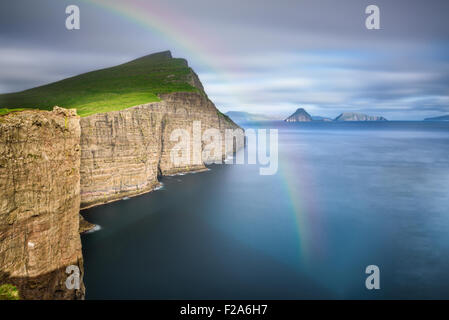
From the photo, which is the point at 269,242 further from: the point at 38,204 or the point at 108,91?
the point at 108,91

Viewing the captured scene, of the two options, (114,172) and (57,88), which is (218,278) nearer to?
(114,172)

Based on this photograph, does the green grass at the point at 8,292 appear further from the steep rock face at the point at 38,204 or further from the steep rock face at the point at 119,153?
the steep rock face at the point at 119,153

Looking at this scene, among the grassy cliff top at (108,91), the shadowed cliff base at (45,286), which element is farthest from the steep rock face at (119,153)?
the shadowed cliff base at (45,286)

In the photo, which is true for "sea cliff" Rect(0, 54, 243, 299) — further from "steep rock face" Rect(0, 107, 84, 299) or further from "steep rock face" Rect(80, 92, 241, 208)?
"steep rock face" Rect(80, 92, 241, 208)

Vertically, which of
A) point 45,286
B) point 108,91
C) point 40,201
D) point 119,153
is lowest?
point 45,286

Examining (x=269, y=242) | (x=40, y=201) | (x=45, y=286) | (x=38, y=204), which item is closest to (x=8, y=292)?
(x=45, y=286)

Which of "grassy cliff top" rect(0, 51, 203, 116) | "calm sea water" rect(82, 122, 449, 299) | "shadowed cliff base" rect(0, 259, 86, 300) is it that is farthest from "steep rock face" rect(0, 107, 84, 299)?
"grassy cliff top" rect(0, 51, 203, 116)
